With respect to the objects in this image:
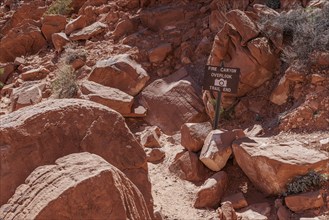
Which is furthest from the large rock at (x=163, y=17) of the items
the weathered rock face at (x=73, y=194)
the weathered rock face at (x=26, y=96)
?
the weathered rock face at (x=73, y=194)

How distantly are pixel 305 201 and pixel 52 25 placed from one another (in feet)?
26.6

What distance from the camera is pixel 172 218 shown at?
Result: 14.9 ft

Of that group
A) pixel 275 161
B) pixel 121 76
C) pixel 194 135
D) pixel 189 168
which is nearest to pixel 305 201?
pixel 275 161

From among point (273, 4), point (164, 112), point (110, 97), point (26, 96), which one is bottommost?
point (164, 112)

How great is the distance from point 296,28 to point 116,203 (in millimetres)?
4613

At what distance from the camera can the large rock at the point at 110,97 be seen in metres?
7.13

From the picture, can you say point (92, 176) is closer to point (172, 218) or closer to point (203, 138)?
point (172, 218)

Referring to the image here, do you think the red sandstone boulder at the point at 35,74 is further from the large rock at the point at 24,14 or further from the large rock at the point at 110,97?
the large rock at the point at 24,14

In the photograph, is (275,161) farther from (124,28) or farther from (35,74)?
(35,74)

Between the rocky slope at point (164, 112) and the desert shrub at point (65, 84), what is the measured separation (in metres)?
0.04

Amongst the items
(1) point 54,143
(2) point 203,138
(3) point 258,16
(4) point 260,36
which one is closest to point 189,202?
(2) point 203,138

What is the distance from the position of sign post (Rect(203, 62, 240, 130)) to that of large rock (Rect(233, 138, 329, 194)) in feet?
2.78

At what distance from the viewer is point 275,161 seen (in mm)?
4500

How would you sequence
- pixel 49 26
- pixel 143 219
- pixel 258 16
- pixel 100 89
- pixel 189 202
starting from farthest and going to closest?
pixel 49 26 < pixel 100 89 < pixel 258 16 < pixel 189 202 < pixel 143 219
